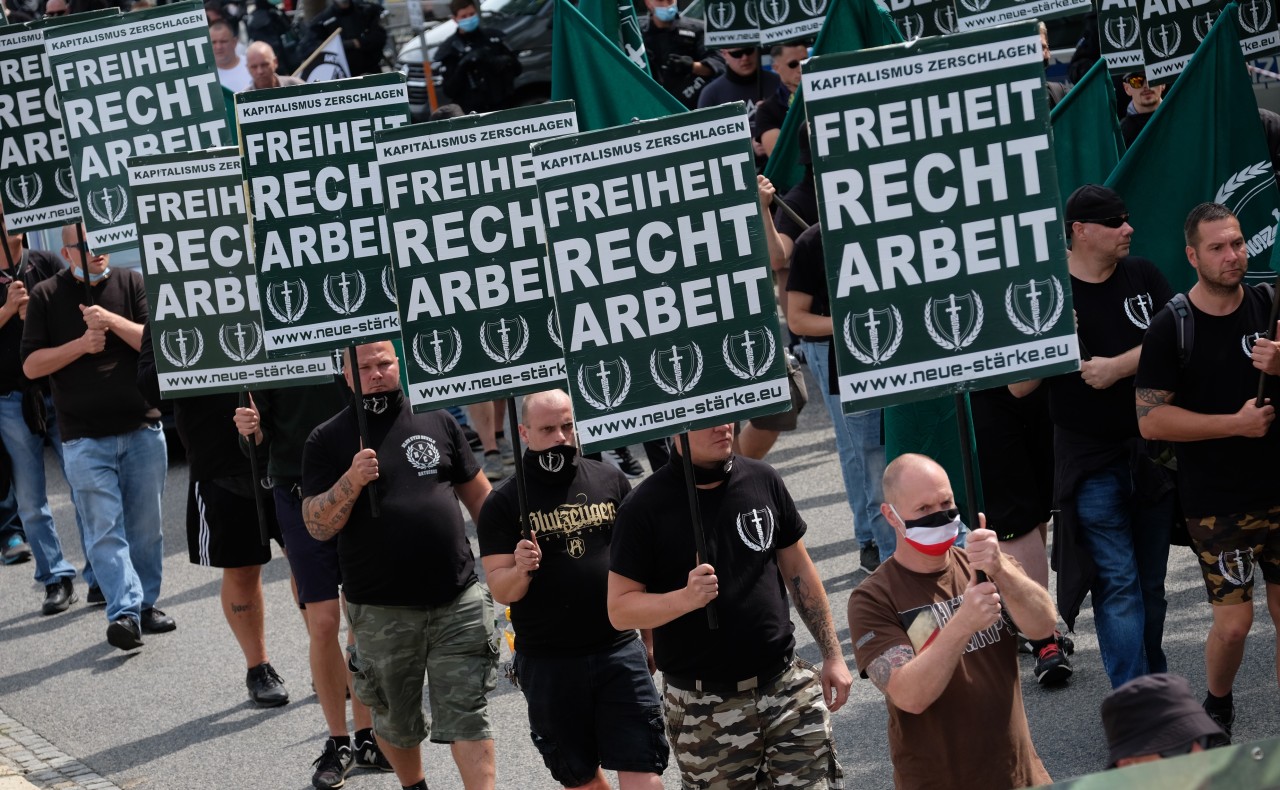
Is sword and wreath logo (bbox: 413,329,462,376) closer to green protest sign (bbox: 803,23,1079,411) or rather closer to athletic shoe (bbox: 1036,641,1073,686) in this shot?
green protest sign (bbox: 803,23,1079,411)

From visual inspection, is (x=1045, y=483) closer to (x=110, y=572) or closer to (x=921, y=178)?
(x=921, y=178)

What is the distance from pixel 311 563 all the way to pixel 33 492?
3923 mm

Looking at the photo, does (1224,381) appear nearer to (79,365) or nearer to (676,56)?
(79,365)

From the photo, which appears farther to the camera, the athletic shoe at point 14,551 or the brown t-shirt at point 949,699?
the athletic shoe at point 14,551

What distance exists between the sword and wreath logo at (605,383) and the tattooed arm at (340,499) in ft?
5.23

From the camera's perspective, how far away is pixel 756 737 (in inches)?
237

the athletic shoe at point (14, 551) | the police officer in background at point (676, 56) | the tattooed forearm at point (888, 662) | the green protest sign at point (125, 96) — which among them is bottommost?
the athletic shoe at point (14, 551)

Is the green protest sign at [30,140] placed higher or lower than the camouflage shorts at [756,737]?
higher

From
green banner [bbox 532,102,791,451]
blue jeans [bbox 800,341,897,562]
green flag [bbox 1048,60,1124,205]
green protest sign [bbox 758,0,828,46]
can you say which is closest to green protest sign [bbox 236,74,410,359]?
green banner [bbox 532,102,791,451]

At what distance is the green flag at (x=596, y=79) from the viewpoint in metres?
9.24

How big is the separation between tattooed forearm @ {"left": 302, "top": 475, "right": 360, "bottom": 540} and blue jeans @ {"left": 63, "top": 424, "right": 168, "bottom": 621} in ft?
11.0

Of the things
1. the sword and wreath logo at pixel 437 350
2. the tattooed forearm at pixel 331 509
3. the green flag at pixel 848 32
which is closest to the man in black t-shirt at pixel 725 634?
the sword and wreath logo at pixel 437 350

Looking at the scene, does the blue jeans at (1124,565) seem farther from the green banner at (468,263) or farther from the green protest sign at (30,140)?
the green protest sign at (30,140)

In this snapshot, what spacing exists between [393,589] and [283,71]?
1289cm
